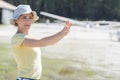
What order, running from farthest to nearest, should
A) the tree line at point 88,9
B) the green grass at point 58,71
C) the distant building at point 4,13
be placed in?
the tree line at point 88,9 < the distant building at point 4,13 < the green grass at point 58,71

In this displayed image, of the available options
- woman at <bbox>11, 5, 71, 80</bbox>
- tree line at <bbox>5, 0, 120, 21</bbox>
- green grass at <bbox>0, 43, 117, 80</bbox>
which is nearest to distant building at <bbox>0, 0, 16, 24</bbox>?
tree line at <bbox>5, 0, 120, 21</bbox>

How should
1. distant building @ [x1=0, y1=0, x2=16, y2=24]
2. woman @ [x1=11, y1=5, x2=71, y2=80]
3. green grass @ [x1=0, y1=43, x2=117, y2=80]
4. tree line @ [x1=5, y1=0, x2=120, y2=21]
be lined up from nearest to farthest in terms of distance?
woman @ [x1=11, y1=5, x2=71, y2=80] → green grass @ [x1=0, y1=43, x2=117, y2=80] → distant building @ [x1=0, y1=0, x2=16, y2=24] → tree line @ [x1=5, y1=0, x2=120, y2=21]

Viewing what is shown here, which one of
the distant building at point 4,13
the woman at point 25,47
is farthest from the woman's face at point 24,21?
the distant building at point 4,13

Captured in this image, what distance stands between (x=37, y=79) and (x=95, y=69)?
8.72 meters

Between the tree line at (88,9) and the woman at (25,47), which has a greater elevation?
the woman at (25,47)

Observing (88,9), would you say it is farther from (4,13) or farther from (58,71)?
(58,71)

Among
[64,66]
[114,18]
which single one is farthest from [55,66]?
[114,18]

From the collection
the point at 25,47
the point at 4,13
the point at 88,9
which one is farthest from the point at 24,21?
the point at 88,9

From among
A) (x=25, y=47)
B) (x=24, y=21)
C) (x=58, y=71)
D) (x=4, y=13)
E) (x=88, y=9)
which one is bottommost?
(x=88, y=9)

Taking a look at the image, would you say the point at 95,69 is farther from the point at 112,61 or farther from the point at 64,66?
the point at 112,61

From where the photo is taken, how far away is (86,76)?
38.1 feet

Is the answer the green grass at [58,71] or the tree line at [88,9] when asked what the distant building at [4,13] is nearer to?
the tree line at [88,9]

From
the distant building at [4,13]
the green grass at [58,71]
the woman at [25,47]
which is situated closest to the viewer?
the woman at [25,47]

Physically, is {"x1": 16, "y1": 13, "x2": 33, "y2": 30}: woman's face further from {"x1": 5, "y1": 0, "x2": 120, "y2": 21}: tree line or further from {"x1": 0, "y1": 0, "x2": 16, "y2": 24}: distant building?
{"x1": 5, "y1": 0, "x2": 120, "y2": 21}: tree line
